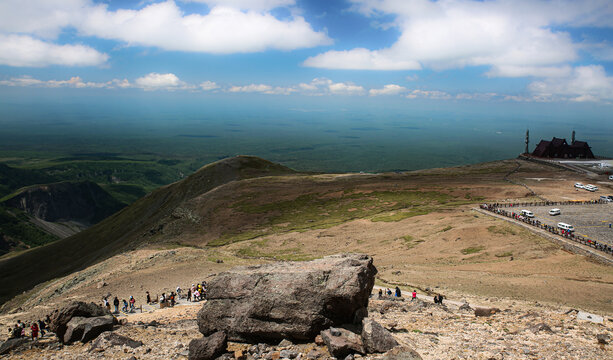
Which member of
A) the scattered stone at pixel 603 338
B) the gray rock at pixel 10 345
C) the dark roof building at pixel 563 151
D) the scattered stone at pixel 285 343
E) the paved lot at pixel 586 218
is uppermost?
the dark roof building at pixel 563 151

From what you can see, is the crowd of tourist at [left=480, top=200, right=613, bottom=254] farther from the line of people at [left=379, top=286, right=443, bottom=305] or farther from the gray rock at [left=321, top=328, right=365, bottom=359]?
the gray rock at [left=321, top=328, right=365, bottom=359]

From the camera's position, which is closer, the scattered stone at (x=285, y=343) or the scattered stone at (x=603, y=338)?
the scattered stone at (x=285, y=343)

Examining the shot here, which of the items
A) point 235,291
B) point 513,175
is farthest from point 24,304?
point 513,175

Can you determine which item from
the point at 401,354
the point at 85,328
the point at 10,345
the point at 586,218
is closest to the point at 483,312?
the point at 401,354

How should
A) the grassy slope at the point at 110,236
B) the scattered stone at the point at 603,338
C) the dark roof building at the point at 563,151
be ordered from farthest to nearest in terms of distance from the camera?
the dark roof building at the point at 563,151 → the grassy slope at the point at 110,236 → the scattered stone at the point at 603,338

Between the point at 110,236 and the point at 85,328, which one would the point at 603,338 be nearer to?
the point at 85,328

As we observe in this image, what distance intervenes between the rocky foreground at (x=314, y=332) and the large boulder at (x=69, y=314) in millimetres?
114

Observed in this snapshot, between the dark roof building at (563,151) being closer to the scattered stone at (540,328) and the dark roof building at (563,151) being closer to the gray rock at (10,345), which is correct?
the scattered stone at (540,328)

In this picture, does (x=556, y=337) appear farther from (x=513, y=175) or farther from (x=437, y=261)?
(x=513, y=175)

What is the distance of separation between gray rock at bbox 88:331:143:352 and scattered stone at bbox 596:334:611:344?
25882 millimetres

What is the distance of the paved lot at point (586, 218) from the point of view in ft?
171

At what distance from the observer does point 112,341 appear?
21.5 metres

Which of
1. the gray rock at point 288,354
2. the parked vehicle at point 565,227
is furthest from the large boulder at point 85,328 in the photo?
the parked vehicle at point 565,227

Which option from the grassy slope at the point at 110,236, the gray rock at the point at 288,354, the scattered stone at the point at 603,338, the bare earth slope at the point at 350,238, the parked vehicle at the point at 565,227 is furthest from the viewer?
the grassy slope at the point at 110,236
